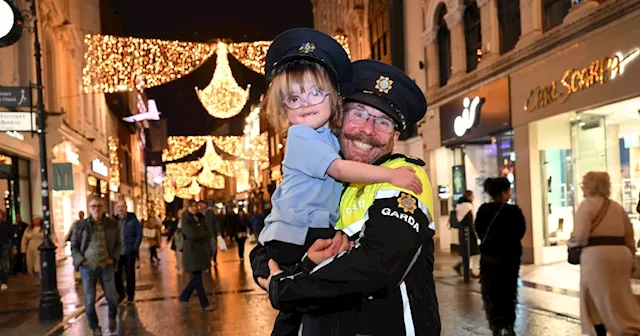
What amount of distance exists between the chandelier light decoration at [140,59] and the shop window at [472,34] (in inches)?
321

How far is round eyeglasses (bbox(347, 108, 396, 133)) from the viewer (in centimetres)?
202

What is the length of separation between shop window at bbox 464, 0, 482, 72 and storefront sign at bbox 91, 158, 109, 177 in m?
19.1

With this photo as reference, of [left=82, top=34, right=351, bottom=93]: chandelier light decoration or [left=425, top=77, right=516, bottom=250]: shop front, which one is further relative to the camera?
[left=425, top=77, right=516, bottom=250]: shop front

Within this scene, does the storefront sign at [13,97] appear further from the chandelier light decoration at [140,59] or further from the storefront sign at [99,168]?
the storefront sign at [99,168]

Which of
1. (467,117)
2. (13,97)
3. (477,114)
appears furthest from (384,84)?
(467,117)

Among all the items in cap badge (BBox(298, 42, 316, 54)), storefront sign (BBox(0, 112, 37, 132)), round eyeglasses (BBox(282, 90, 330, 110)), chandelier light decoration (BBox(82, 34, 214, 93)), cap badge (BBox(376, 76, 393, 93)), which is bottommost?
round eyeglasses (BBox(282, 90, 330, 110))

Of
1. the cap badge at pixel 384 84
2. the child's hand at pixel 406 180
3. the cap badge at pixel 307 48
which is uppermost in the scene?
the cap badge at pixel 307 48

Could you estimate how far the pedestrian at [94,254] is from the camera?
9182mm

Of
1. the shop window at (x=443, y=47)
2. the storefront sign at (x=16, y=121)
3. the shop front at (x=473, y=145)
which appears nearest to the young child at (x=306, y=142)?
the storefront sign at (x=16, y=121)

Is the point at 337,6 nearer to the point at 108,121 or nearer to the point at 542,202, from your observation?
the point at 108,121

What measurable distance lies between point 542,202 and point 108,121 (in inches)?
1157

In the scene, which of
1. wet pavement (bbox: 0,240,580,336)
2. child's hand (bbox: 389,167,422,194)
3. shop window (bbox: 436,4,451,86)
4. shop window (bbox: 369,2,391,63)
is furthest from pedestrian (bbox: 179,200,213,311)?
shop window (bbox: 369,2,391,63)

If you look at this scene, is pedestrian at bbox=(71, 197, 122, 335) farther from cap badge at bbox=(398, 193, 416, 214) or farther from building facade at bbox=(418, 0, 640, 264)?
building facade at bbox=(418, 0, 640, 264)

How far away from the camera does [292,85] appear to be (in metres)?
2.02
